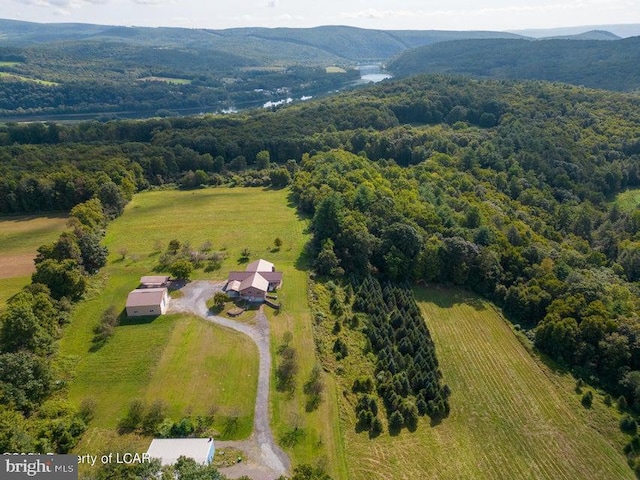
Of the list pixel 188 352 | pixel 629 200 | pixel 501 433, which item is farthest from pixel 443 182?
pixel 188 352

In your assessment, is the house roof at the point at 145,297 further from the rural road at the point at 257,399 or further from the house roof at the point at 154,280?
the house roof at the point at 154,280

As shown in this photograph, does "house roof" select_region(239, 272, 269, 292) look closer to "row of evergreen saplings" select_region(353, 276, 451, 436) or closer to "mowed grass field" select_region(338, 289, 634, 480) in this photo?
"row of evergreen saplings" select_region(353, 276, 451, 436)

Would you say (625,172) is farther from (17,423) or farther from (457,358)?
(17,423)

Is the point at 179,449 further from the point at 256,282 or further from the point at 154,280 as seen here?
the point at 154,280

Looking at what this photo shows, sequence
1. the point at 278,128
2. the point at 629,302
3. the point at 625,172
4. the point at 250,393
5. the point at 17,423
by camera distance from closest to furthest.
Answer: the point at 17,423 < the point at 250,393 < the point at 629,302 < the point at 625,172 < the point at 278,128

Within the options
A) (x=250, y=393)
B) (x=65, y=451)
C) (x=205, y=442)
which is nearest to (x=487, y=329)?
(x=250, y=393)

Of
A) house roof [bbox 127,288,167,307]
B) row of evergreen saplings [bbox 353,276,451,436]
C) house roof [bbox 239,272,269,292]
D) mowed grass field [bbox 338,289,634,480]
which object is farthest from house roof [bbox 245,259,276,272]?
mowed grass field [bbox 338,289,634,480]

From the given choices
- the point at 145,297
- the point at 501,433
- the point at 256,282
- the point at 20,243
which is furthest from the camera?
the point at 20,243

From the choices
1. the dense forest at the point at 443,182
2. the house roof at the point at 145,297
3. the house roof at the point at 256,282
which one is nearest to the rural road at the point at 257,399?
the house roof at the point at 145,297
